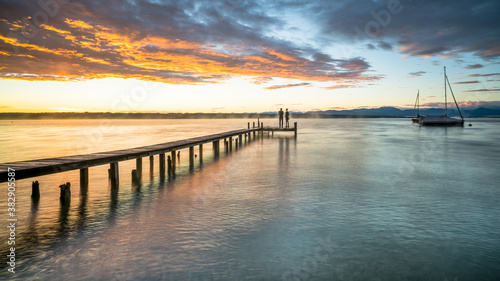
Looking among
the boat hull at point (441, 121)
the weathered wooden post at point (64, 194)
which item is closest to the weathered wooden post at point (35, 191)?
the weathered wooden post at point (64, 194)

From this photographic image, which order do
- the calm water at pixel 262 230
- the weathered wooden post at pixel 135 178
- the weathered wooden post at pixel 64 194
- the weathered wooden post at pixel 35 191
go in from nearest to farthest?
the calm water at pixel 262 230
the weathered wooden post at pixel 64 194
the weathered wooden post at pixel 35 191
the weathered wooden post at pixel 135 178

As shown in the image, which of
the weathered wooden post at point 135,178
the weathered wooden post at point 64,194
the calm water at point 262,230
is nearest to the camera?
the calm water at point 262,230

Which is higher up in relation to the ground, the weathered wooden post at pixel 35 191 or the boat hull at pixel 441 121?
the boat hull at pixel 441 121

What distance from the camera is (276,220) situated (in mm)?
8617

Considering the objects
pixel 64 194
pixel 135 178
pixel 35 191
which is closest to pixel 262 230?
pixel 64 194

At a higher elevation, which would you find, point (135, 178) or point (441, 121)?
point (441, 121)

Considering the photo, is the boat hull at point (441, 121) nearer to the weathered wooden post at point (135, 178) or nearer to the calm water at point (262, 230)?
the calm water at point (262, 230)

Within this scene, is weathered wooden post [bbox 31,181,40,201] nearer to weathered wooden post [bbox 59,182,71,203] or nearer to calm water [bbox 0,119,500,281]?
calm water [bbox 0,119,500,281]

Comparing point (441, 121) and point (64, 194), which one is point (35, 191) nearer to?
point (64, 194)


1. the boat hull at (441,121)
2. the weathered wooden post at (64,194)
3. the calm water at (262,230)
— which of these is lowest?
the calm water at (262,230)

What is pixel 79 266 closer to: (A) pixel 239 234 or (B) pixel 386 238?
(A) pixel 239 234

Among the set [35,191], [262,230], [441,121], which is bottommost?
[262,230]

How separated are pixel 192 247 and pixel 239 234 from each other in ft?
3.95

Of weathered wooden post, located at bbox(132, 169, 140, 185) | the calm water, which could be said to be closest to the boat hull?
the calm water
